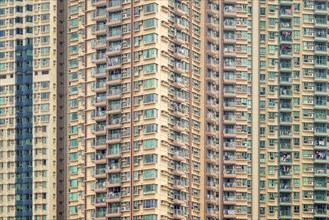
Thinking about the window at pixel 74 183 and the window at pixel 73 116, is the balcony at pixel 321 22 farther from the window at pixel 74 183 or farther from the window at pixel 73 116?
the window at pixel 74 183

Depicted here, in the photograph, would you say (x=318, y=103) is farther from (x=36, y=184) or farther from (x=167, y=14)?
(x=36, y=184)

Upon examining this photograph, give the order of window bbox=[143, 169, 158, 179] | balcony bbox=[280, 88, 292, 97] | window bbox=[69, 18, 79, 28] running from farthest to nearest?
1. balcony bbox=[280, 88, 292, 97]
2. window bbox=[69, 18, 79, 28]
3. window bbox=[143, 169, 158, 179]

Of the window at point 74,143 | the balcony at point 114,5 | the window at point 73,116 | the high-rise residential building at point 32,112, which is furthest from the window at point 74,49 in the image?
the balcony at point 114,5

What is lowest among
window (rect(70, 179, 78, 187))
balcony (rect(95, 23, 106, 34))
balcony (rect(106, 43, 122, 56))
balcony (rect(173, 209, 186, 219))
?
balcony (rect(173, 209, 186, 219))

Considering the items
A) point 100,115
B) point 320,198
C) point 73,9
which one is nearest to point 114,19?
point 100,115

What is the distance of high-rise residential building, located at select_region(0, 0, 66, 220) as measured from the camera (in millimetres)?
160875

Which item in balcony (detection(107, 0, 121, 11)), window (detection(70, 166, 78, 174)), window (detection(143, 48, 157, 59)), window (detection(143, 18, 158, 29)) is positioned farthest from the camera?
window (detection(70, 166, 78, 174))

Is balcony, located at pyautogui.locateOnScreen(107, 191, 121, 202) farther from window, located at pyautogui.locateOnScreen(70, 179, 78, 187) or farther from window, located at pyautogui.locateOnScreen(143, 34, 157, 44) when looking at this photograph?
window, located at pyautogui.locateOnScreen(143, 34, 157, 44)

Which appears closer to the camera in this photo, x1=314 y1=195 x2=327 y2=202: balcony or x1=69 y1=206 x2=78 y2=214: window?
x1=69 y1=206 x2=78 y2=214: window

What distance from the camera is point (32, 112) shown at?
6412 inches

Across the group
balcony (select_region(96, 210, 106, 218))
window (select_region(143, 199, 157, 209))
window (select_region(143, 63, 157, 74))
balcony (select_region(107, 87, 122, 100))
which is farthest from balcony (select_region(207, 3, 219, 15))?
window (select_region(143, 199, 157, 209))

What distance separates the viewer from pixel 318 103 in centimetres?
15875

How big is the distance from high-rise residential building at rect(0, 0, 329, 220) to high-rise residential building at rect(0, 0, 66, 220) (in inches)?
7.0

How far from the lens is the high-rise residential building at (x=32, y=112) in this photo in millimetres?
160875
